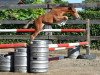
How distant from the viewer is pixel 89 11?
16922mm

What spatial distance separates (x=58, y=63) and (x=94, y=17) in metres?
6.36

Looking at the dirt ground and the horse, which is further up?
the horse

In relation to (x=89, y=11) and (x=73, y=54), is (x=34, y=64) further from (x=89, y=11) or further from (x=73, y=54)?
(x=89, y=11)

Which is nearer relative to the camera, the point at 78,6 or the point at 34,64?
the point at 34,64

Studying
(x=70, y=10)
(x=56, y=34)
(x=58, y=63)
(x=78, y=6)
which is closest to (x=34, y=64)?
(x=58, y=63)

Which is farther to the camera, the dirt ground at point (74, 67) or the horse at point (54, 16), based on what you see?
the horse at point (54, 16)

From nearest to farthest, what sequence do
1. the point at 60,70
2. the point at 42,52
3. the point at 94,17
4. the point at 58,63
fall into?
the point at 42,52
the point at 60,70
the point at 58,63
the point at 94,17

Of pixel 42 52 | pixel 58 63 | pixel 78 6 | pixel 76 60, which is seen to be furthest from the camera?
pixel 78 6

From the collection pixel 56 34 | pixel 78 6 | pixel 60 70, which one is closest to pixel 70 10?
pixel 60 70

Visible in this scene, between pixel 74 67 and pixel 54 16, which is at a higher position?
pixel 54 16

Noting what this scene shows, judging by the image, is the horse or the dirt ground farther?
the horse

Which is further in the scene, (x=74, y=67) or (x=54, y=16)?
(x=54, y=16)

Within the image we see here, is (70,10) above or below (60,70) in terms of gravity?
above

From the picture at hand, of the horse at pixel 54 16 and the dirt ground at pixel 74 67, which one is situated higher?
the horse at pixel 54 16
